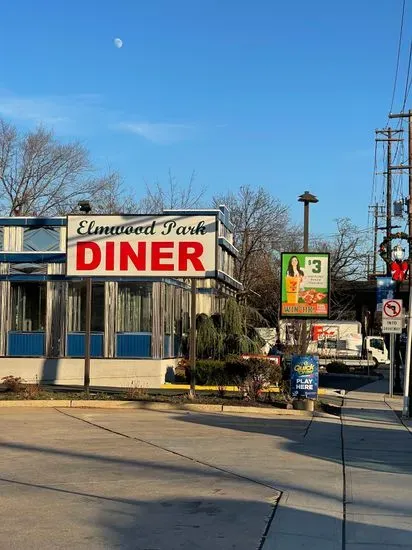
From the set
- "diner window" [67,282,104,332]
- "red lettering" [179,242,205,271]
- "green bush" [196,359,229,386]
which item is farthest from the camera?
"diner window" [67,282,104,332]

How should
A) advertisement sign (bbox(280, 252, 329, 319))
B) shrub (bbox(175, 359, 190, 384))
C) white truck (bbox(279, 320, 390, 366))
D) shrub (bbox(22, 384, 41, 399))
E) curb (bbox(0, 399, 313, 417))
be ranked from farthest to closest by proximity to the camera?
white truck (bbox(279, 320, 390, 366))
shrub (bbox(175, 359, 190, 384))
advertisement sign (bbox(280, 252, 329, 319))
shrub (bbox(22, 384, 41, 399))
curb (bbox(0, 399, 313, 417))

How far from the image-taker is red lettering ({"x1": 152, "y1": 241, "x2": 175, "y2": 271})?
1830 cm

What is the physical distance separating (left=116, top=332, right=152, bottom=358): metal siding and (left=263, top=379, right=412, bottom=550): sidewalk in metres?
9.10

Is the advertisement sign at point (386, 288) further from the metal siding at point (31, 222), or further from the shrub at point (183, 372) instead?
the metal siding at point (31, 222)

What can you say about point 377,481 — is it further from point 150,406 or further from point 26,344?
point 26,344

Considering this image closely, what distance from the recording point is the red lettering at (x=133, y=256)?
60.4ft

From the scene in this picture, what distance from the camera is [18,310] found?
22.7 metres

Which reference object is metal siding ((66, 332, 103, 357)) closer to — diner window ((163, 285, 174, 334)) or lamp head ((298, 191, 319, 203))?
diner window ((163, 285, 174, 334))

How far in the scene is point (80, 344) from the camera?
22391mm

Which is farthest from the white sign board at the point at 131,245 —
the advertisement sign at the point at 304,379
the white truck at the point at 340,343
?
the white truck at the point at 340,343

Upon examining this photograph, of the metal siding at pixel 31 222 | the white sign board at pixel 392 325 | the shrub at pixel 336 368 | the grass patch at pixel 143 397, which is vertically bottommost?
the shrub at pixel 336 368

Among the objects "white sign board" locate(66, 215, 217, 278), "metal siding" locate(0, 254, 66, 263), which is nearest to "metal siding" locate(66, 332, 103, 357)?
"metal siding" locate(0, 254, 66, 263)

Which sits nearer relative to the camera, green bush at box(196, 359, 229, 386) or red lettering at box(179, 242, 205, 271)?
red lettering at box(179, 242, 205, 271)

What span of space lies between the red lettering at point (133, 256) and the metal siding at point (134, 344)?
14.3ft
